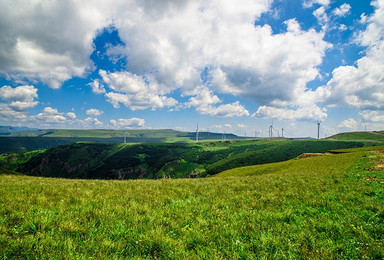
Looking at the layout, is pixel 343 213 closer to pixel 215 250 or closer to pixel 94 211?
pixel 215 250

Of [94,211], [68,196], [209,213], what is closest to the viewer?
[94,211]

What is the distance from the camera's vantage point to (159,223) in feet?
20.8

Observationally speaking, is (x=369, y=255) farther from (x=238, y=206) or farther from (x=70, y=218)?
(x=70, y=218)

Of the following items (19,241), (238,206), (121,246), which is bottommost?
(238,206)

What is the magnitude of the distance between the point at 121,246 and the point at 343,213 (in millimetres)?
8744

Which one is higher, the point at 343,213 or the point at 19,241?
the point at 19,241

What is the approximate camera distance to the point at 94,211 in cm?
662

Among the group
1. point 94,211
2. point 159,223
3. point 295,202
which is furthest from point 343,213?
point 94,211

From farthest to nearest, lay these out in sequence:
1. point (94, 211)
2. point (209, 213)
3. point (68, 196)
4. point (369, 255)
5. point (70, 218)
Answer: point (68, 196) → point (209, 213) → point (94, 211) → point (70, 218) → point (369, 255)

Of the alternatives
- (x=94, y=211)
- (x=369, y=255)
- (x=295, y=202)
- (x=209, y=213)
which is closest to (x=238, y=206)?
(x=209, y=213)

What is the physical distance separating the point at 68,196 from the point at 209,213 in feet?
21.6

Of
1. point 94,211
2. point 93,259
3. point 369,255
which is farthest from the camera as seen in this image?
point 94,211

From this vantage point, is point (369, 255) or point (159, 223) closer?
point (369, 255)

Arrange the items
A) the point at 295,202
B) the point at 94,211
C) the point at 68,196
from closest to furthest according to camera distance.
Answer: the point at 94,211 < the point at 68,196 < the point at 295,202
